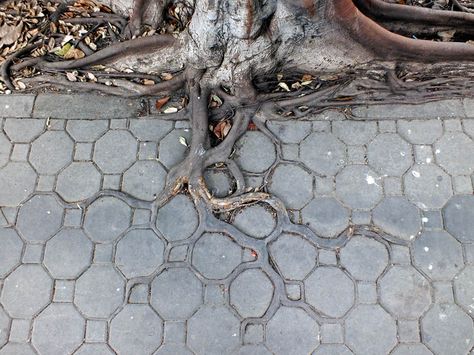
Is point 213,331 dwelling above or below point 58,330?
above

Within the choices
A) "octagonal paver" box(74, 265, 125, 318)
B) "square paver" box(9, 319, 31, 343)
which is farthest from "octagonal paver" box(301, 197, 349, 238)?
"square paver" box(9, 319, 31, 343)

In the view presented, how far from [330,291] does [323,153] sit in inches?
35.6

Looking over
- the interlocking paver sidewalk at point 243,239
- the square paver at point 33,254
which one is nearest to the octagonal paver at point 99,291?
the interlocking paver sidewalk at point 243,239

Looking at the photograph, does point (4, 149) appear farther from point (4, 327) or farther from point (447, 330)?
point (447, 330)

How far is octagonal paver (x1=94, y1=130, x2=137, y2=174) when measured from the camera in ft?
10.6

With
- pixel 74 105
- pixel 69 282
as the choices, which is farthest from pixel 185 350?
pixel 74 105

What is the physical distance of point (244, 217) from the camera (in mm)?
3057

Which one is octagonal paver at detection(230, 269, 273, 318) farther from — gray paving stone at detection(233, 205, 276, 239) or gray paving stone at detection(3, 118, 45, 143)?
gray paving stone at detection(3, 118, 45, 143)

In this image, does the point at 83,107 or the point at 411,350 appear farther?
the point at 83,107

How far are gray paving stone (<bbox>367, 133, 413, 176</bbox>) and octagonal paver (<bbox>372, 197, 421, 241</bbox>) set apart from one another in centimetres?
21

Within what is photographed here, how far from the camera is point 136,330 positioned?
2.77m

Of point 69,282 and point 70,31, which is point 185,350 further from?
point 70,31

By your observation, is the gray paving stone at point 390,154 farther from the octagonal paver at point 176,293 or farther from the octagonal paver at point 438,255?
the octagonal paver at point 176,293

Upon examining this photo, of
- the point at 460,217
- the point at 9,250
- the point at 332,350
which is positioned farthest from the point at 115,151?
the point at 460,217
